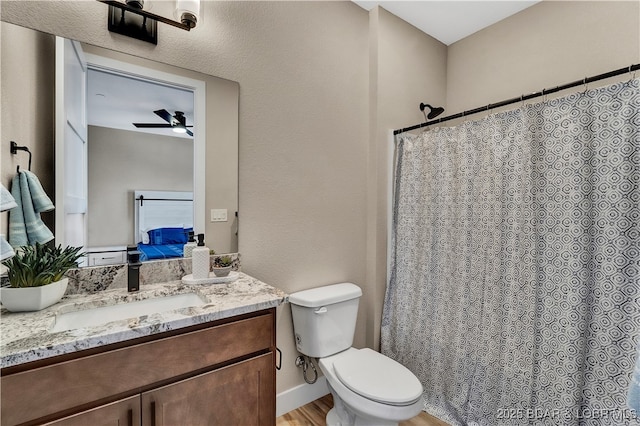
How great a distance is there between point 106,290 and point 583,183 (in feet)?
7.02

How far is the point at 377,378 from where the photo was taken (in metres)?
1.51

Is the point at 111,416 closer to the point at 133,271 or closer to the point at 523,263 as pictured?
the point at 133,271

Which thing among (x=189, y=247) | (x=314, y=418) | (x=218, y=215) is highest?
(x=218, y=215)

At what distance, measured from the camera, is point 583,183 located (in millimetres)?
1382

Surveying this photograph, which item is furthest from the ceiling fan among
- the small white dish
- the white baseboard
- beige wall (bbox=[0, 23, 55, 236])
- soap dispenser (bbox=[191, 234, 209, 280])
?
the white baseboard

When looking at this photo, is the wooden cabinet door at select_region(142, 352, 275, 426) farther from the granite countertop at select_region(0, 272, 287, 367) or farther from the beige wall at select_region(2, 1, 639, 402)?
the beige wall at select_region(2, 1, 639, 402)

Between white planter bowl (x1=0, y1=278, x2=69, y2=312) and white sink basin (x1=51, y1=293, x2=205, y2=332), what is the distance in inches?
2.6

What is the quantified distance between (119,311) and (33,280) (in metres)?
0.28

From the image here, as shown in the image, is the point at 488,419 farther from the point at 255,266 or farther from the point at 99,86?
the point at 99,86

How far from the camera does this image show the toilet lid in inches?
54.4

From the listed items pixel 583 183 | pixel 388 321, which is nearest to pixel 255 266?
pixel 388 321

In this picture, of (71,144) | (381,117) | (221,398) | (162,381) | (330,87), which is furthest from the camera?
(381,117)

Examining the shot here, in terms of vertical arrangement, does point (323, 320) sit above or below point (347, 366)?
above

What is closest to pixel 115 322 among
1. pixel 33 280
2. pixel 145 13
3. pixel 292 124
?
pixel 33 280
